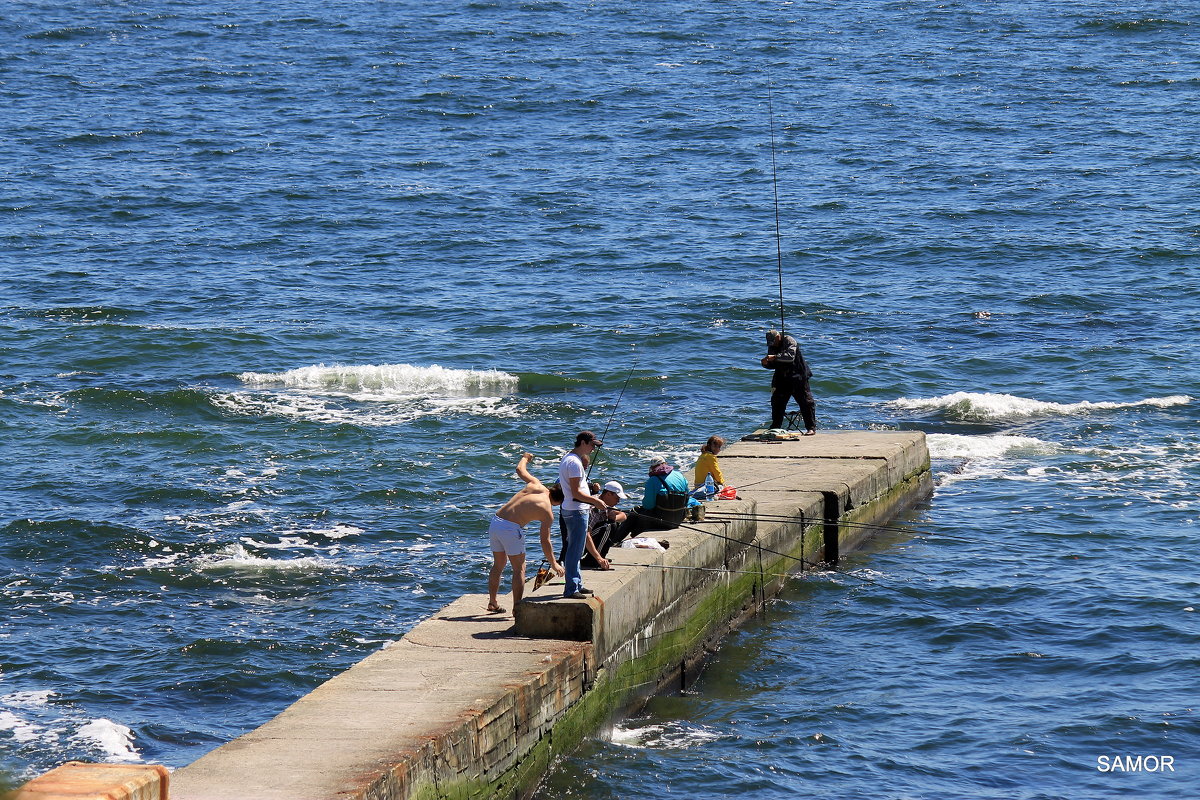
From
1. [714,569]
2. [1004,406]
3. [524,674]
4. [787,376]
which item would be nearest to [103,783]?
[524,674]

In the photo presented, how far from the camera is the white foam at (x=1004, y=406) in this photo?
908 inches

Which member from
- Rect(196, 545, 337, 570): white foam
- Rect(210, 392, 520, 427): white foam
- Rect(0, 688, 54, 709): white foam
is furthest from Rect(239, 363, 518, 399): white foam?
Rect(0, 688, 54, 709): white foam

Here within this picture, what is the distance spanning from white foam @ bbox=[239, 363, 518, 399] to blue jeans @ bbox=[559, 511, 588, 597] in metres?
13.1

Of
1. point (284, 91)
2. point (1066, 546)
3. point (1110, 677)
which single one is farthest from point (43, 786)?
point (284, 91)

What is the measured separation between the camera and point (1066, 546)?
17188 mm

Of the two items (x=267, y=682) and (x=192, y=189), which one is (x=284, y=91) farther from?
(x=267, y=682)

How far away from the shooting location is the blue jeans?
11.7 meters

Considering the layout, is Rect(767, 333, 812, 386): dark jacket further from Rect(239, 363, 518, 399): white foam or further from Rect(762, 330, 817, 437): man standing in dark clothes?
Rect(239, 363, 518, 399): white foam

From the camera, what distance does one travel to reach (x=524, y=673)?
10.8 metres

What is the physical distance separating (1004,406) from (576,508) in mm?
13031

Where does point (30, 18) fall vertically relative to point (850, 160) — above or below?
above

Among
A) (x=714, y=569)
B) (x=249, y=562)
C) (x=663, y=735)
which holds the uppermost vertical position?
(x=714, y=569)

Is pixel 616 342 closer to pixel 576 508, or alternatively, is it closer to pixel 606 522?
pixel 606 522

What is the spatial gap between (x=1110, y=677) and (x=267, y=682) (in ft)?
24.7
